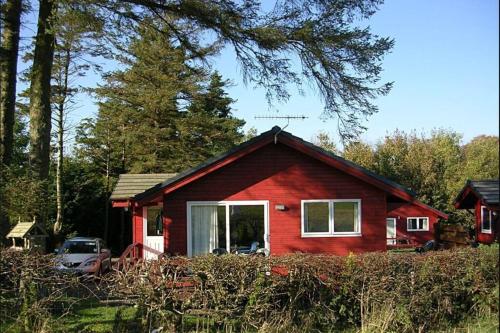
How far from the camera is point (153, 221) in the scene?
19828 millimetres

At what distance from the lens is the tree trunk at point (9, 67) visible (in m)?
13.4

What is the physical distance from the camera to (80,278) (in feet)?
27.8

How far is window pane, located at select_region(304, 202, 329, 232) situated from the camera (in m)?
16.8

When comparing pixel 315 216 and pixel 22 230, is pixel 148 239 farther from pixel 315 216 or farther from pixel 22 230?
pixel 22 230

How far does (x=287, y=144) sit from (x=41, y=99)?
Result: 22.9ft

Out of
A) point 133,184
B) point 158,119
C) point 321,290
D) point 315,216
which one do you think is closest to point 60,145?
point 158,119

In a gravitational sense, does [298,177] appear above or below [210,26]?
below

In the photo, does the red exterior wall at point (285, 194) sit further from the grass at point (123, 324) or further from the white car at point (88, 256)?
the grass at point (123, 324)

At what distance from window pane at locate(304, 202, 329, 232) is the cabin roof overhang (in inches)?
50.5

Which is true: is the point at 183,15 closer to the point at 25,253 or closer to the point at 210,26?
the point at 210,26

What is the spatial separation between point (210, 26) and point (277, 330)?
28.1 ft

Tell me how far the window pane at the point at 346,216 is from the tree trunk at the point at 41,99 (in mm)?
8247

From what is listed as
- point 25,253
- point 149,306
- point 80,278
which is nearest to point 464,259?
point 149,306

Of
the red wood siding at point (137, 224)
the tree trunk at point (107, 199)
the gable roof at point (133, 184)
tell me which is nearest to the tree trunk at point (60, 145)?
the tree trunk at point (107, 199)
